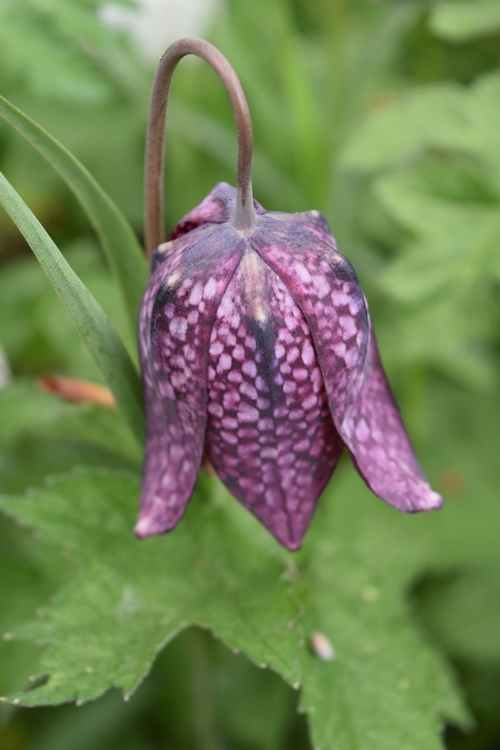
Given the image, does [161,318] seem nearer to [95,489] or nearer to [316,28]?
[95,489]

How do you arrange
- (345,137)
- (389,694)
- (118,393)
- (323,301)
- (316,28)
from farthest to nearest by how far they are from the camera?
(316,28) → (345,137) → (389,694) → (118,393) → (323,301)

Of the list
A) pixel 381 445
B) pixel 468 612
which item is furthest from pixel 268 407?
pixel 468 612

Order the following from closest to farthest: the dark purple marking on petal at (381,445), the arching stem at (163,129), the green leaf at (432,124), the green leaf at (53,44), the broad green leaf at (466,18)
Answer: the arching stem at (163,129)
the dark purple marking on petal at (381,445)
the green leaf at (53,44)
the green leaf at (432,124)
the broad green leaf at (466,18)

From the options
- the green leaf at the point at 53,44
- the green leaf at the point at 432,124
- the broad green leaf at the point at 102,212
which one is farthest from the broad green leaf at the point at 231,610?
the green leaf at the point at 432,124

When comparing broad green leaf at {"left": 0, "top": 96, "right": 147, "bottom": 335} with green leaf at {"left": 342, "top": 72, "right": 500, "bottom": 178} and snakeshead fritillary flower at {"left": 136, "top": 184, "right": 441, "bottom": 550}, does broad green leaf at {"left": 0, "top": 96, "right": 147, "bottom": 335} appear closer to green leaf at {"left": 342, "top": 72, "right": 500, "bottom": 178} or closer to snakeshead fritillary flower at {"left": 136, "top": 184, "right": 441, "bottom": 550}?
snakeshead fritillary flower at {"left": 136, "top": 184, "right": 441, "bottom": 550}

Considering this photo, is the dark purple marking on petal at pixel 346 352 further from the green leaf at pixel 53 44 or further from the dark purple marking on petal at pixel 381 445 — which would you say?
the green leaf at pixel 53 44

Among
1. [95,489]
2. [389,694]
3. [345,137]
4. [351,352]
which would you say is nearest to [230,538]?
[95,489]
